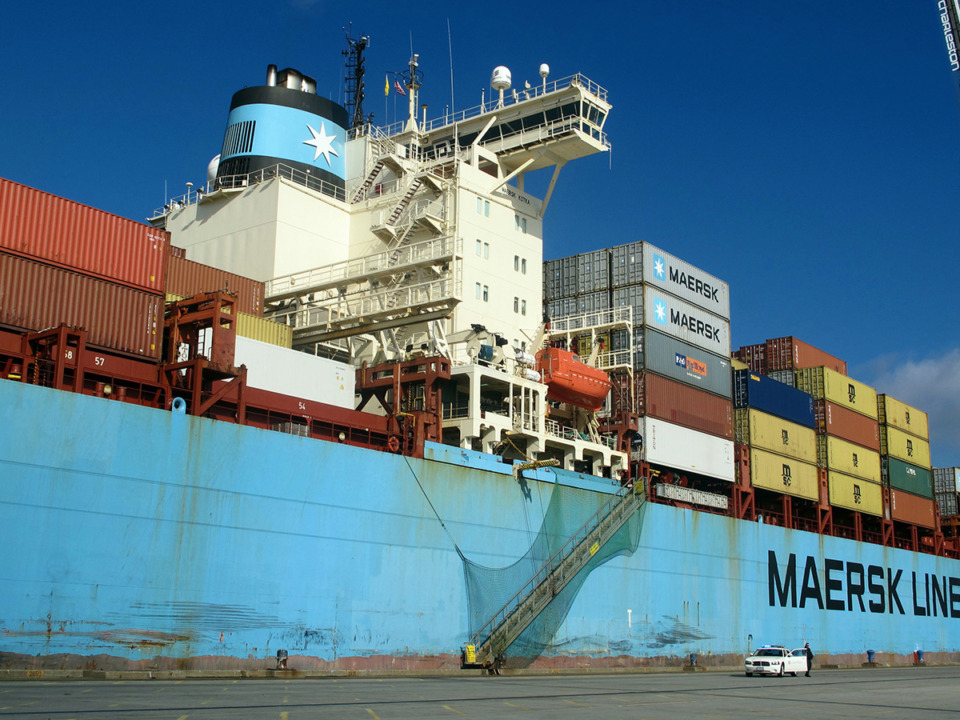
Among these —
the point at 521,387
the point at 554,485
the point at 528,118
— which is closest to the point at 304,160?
the point at 528,118

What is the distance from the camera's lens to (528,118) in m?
38.8

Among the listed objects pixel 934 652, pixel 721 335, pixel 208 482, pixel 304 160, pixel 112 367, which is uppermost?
pixel 304 160

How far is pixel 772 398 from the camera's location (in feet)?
141

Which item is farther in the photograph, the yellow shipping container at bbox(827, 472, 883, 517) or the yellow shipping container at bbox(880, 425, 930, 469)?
the yellow shipping container at bbox(880, 425, 930, 469)

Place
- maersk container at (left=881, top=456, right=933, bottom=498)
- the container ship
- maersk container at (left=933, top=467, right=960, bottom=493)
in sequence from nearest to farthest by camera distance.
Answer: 1. the container ship
2. maersk container at (left=881, top=456, right=933, bottom=498)
3. maersk container at (left=933, top=467, right=960, bottom=493)

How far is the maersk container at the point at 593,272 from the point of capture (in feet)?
130

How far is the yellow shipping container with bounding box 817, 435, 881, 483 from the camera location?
45219 mm

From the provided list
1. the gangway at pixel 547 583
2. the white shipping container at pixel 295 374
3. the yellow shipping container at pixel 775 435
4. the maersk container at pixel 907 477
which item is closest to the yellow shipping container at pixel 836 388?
the yellow shipping container at pixel 775 435

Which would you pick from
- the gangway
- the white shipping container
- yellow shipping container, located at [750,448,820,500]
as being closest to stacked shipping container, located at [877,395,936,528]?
yellow shipping container, located at [750,448,820,500]

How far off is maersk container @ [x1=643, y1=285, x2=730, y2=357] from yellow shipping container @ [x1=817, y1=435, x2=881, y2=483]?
7.79 meters

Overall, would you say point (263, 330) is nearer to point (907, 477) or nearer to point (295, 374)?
point (295, 374)

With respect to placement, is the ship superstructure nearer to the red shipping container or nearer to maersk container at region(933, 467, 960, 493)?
the red shipping container

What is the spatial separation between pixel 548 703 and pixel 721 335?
27892mm

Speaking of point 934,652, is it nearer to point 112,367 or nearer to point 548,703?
point 548,703
